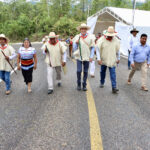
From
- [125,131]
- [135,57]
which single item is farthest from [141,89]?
[125,131]

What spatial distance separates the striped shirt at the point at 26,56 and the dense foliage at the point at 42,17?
3569cm

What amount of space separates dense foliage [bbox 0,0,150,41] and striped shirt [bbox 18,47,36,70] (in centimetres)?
3569

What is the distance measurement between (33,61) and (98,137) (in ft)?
11.4

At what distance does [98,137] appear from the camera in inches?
124

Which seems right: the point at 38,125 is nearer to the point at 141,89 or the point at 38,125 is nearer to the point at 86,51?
the point at 86,51

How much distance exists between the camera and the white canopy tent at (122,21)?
14.7m

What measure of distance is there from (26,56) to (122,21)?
14.0m

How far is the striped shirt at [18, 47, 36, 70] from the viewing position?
546 cm

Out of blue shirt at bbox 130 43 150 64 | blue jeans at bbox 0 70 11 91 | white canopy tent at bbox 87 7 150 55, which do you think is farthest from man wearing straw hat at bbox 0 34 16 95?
white canopy tent at bbox 87 7 150 55

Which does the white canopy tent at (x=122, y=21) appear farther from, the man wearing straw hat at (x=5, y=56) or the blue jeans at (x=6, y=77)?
the blue jeans at (x=6, y=77)

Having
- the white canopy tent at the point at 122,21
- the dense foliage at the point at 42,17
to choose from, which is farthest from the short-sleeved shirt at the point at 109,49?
the dense foliage at the point at 42,17

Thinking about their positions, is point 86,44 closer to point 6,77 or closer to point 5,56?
point 5,56

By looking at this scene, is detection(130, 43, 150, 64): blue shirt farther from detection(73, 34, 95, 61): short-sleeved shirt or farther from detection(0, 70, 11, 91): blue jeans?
detection(0, 70, 11, 91): blue jeans

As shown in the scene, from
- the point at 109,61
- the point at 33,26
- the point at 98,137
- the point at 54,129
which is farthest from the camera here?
the point at 33,26
